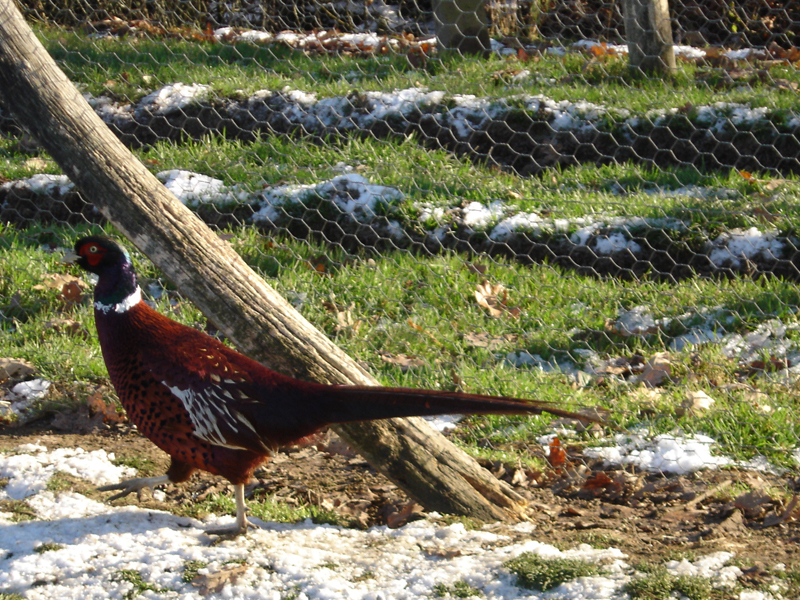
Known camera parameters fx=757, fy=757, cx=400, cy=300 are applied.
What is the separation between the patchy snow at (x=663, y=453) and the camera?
2.56 meters

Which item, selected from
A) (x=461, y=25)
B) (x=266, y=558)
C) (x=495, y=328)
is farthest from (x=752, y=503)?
(x=461, y=25)

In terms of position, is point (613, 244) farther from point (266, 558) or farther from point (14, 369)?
point (14, 369)

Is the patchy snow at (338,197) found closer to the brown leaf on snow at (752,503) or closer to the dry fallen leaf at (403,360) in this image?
the dry fallen leaf at (403,360)

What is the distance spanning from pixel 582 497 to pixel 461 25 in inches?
161

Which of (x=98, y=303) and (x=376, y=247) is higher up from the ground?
(x=98, y=303)

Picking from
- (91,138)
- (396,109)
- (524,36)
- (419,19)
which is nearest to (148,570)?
(91,138)

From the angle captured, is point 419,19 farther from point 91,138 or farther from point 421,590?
point 421,590

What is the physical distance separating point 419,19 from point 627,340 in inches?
178

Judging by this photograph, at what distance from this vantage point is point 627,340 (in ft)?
10.8

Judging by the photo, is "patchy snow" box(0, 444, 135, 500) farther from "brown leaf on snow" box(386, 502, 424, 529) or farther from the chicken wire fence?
"brown leaf on snow" box(386, 502, 424, 529)

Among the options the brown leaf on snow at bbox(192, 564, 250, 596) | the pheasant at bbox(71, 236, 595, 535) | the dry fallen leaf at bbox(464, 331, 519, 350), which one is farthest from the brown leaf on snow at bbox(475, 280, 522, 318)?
the brown leaf on snow at bbox(192, 564, 250, 596)

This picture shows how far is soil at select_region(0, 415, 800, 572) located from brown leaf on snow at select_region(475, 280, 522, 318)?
0.91 metres

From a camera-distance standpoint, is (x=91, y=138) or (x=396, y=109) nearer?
(x=91, y=138)

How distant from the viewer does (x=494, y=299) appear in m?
3.51
